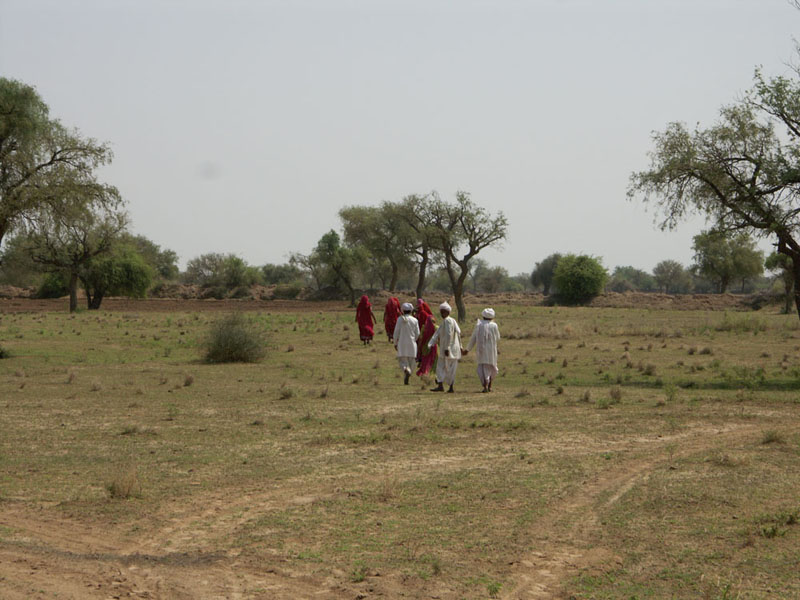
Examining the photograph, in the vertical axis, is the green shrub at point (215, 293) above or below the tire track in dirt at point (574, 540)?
above

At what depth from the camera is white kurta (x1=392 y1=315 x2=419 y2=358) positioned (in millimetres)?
19672

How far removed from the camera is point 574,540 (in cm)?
724

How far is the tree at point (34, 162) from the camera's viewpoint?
2320 cm

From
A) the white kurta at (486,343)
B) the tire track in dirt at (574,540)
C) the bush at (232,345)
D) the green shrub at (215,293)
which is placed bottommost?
the tire track in dirt at (574,540)

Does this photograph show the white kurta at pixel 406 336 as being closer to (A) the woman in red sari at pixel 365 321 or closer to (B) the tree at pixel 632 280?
(A) the woman in red sari at pixel 365 321

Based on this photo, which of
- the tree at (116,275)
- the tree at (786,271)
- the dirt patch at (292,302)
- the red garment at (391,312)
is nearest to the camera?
the red garment at (391,312)

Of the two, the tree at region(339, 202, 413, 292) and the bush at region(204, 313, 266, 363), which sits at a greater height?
the tree at region(339, 202, 413, 292)

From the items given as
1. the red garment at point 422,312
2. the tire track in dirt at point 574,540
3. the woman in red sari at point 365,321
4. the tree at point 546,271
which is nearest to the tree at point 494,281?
the tree at point 546,271

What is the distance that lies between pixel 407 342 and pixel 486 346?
260cm

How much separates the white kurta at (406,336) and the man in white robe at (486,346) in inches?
81.9

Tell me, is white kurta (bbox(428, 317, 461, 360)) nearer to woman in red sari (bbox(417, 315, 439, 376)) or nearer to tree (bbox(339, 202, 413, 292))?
woman in red sari (bbox(417, 315, 439, 376))

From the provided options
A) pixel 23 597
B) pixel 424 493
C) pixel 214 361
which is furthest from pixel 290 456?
pixel 214 361

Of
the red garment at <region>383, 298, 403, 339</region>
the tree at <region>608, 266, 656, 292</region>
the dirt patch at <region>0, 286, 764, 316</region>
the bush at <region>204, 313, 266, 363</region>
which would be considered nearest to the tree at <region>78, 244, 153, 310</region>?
the dirt patch at <region>0, 286, 764, 316</region>

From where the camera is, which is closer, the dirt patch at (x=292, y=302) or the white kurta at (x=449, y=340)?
the white kurta at (x=449, y=340)
